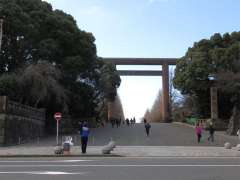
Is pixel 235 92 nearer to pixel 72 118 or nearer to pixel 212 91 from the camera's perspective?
pixel 212 91

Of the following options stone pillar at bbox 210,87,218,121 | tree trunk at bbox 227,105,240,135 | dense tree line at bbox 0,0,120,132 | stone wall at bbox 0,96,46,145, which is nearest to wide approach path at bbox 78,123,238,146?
tree trunk at bbox 227,105,240,135

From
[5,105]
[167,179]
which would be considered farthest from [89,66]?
[167,179]

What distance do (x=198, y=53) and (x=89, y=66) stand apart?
54.9 feet

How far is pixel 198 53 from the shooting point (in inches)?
2820

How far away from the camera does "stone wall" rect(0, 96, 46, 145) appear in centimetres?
4100

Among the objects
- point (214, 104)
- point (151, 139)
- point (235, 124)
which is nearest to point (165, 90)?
point (214, 104)

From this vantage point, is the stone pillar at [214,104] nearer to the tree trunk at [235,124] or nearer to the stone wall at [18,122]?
the tree trunk at [235,124]

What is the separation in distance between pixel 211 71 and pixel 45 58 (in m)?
23.9

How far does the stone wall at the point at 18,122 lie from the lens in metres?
41.0

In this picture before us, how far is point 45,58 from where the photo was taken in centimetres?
5600

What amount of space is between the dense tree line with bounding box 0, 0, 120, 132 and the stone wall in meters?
2.11

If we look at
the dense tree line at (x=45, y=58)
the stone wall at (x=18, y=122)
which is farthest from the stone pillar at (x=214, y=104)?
the stone wall at (x=18, y=122)

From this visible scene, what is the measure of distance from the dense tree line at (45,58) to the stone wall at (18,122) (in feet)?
6.93

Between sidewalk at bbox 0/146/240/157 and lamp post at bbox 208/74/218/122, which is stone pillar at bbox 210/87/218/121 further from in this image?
sidewalk at bbox 0/146/240/157
